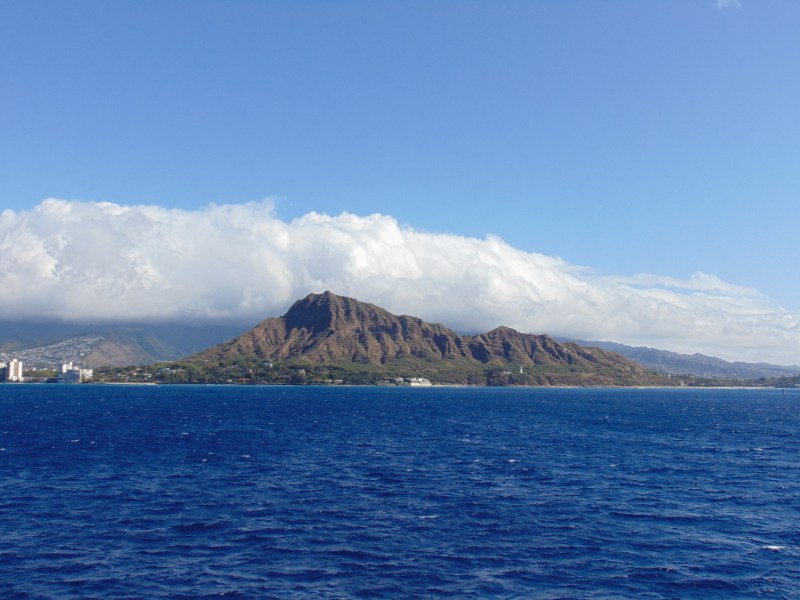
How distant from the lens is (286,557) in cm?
5475

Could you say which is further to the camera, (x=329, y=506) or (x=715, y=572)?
(x=329, y=506)

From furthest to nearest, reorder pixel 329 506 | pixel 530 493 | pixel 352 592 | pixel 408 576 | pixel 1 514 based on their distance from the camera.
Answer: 1. pixel 530 493
2. pixel 329 506
3. pixel 1 514
4. pixel 408 576
5. pixel 352 592

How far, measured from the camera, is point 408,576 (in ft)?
166

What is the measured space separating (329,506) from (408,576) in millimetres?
23635

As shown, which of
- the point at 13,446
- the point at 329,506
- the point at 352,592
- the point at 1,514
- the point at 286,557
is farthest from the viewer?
the point at 13,446

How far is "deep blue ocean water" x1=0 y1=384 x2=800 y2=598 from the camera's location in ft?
163

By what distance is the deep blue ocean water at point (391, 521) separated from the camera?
49781 mm

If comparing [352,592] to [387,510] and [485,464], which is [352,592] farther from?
[485,464]

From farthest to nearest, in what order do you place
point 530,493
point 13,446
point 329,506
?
point 13,446, point 530,493, point 329,506

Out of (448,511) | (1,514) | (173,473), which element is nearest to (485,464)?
(448,511)

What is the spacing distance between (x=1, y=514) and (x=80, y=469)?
28.3m

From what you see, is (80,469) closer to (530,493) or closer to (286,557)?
(286,557)

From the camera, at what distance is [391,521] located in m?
66.3

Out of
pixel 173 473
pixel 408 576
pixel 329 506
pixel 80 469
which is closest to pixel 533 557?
pixel 408 576
